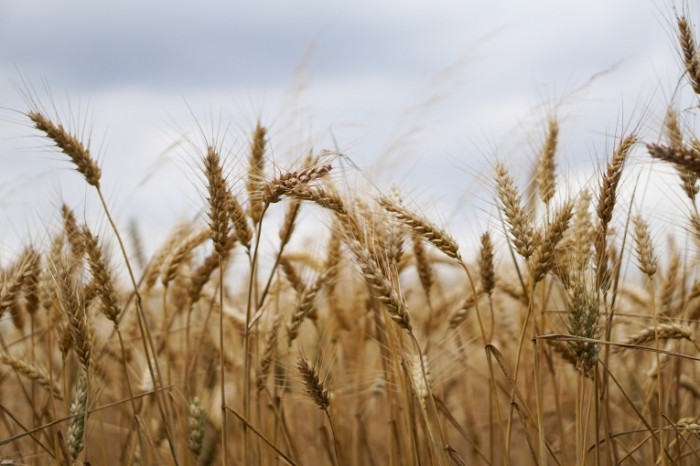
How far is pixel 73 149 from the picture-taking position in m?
2.51

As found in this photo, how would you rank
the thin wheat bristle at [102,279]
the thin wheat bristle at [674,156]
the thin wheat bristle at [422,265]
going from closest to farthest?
the thin wheat bristle at [674,156] < the thin wheat bristle at [102,279] < the thin wheat bristle at [422,265]

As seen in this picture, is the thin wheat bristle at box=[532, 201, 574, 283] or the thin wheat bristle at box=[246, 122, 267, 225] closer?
the thin wheat bristle at box=[532, 201, 574, 283]

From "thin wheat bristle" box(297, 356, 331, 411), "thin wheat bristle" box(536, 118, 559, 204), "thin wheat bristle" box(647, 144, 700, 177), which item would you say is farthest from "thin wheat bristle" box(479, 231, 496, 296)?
"thin wheat bristle" box(647, 144, 700, 177)

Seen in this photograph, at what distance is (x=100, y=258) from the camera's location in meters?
2.44

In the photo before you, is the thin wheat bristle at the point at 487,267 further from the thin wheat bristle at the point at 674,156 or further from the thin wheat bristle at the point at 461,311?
the thin wheat bristle at the point at 674,156

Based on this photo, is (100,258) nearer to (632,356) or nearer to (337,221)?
(337,221)

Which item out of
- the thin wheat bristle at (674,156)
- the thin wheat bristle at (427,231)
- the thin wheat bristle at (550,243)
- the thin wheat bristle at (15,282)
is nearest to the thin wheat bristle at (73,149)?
the thin wheat bristle at (15,282)

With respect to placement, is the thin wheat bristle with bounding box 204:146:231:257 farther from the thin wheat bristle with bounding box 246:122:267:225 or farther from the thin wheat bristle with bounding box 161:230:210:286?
the thin wheat bristle with bounding box 161:230:210:286

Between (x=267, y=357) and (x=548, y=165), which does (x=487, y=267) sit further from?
(x=267, y=357)

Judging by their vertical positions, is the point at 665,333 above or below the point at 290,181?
below

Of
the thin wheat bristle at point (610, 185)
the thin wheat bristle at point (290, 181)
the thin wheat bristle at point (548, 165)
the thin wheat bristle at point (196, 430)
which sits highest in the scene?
the thin wheat bristle at point (548, 165)

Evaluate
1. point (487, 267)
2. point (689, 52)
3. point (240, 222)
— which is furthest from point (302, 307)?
→ point (689, 52)

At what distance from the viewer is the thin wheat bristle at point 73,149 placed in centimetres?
251

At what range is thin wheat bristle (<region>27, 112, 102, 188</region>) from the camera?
251cm
